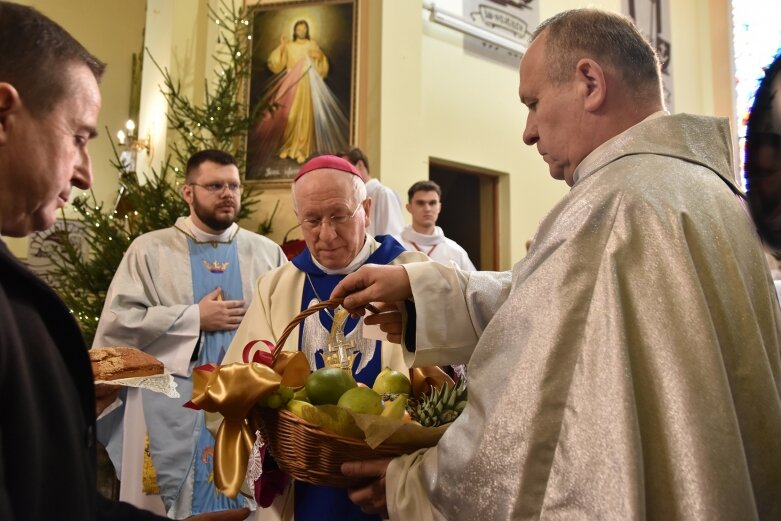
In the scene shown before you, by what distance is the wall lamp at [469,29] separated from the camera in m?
8.50

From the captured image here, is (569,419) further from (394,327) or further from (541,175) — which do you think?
(541,175)

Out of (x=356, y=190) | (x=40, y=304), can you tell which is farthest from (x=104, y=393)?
(x=40, y=304)

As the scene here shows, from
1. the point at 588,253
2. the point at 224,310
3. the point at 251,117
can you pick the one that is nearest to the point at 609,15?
the point at 588,253

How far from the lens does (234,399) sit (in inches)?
70.6

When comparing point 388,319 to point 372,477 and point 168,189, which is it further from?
point 168,189

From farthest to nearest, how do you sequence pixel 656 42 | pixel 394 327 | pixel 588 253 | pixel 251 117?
pixel 656 42
pixel 251 117
pixel 394 327
pixel 588 253

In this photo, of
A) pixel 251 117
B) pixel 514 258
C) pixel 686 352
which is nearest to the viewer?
pixel 686 352

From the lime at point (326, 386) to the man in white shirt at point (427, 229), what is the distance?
15.6 ft

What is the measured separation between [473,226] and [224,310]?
634 centimetres

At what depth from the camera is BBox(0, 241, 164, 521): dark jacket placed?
42.9 inches

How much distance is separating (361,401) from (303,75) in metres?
5.77

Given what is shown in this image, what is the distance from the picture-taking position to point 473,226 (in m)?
10.0

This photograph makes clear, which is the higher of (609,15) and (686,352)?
(609,15)

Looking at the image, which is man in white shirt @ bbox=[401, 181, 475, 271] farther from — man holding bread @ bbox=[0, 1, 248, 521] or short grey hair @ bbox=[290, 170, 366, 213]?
man holding bread @ bbox=[0, 1, 248, 521]
